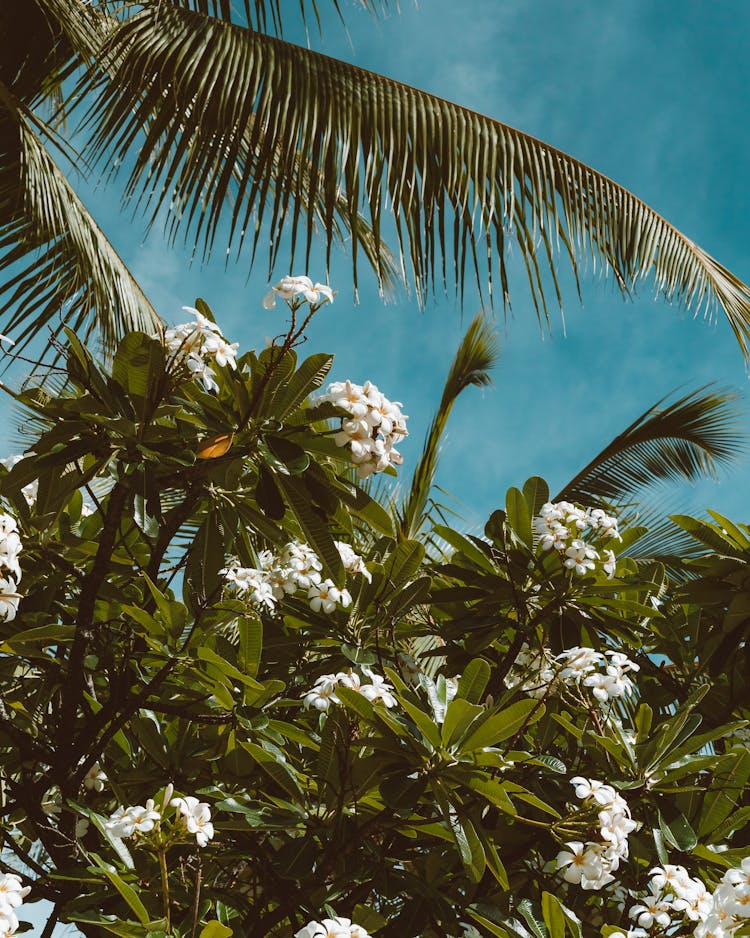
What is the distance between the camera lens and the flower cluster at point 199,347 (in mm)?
1556

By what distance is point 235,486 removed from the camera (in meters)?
1.55

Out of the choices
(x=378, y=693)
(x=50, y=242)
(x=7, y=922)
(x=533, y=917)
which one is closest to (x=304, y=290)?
(x=378, y=693)

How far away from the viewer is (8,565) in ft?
4.29

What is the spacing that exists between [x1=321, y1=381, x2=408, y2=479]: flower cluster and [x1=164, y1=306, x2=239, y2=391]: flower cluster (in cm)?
20

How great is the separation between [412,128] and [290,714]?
2.31 metres

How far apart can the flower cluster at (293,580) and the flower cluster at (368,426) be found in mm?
395

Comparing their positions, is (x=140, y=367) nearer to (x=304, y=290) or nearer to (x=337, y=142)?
(x=304, y=290)

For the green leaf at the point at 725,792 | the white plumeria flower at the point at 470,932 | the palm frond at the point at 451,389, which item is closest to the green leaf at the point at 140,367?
the white plumeria flower at the point at 470,932

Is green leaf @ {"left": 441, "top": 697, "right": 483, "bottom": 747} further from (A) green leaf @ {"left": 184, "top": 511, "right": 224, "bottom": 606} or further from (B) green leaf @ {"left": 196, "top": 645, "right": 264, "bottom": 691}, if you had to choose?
(A) green leaf @ {"left": 184, "top": 511, "right": 224, "bottom": 606}

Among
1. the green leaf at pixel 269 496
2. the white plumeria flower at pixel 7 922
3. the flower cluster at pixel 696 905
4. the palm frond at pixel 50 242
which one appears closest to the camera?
the white plumeria flower at pixel 7 922

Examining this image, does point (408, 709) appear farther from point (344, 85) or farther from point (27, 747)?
point (344, 85)

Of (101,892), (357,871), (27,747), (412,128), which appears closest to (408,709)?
(357,871)

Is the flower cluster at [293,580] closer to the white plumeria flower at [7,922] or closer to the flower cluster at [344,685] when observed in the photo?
the flower cluster at [344,685]

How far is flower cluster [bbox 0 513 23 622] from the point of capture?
127cm
